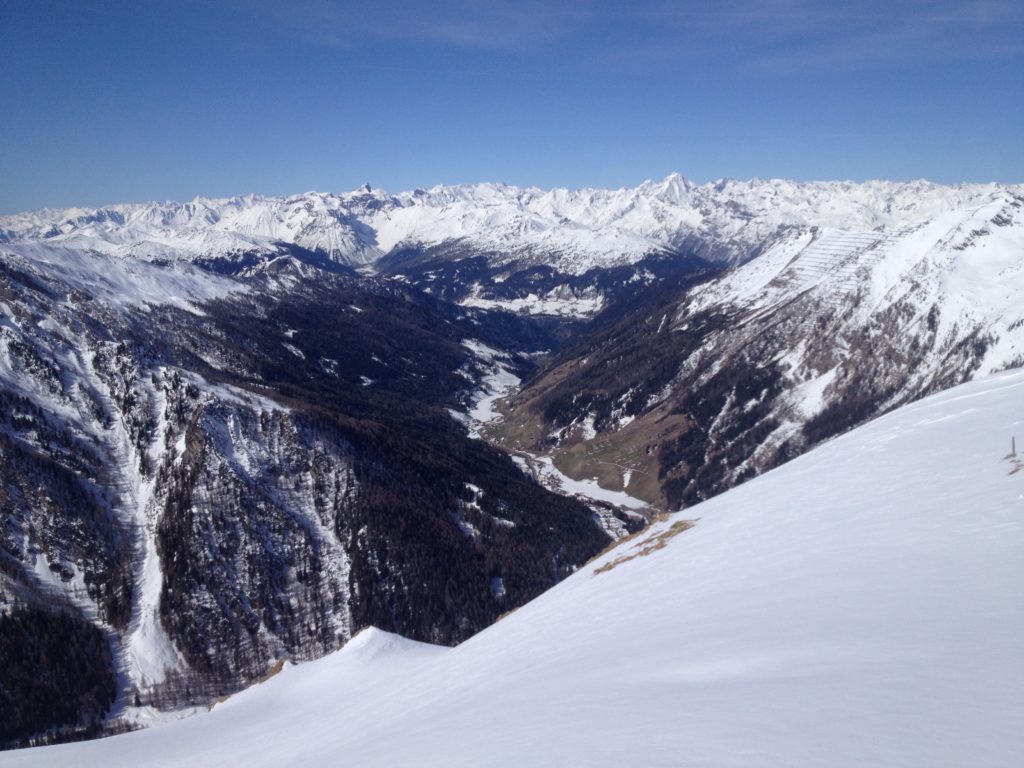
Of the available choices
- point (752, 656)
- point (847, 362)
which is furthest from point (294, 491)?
point (847, 362)

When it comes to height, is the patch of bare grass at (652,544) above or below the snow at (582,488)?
below

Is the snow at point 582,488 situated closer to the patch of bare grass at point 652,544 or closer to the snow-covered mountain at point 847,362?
the snow-covered mountain at point 847,362

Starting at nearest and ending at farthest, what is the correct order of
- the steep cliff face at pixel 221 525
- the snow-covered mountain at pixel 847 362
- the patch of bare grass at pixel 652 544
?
the patch of bare grass at pixel 652 544, the steep cliff face at pixel 221 525, the snow-covered mountain at pixel 847 362

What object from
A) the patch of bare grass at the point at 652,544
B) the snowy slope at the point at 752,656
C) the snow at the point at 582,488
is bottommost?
the snowy slope at the point at 752,656

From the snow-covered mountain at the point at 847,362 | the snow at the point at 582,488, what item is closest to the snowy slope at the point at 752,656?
the snow-covered mountain at the point at 847,362

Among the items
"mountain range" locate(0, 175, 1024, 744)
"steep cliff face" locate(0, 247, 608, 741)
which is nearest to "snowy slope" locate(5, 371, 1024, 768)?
"mountain range" locate(0, 175, 1024, 744)

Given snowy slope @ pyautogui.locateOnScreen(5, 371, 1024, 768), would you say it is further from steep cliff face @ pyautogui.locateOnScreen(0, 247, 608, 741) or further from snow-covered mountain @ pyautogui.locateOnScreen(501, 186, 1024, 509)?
snow-covered mountain @ pyautogui.locateOnScreen(501, 186, 1024, 509)

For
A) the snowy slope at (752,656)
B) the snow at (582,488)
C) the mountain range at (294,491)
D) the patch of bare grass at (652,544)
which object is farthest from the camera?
the snow at (582,488)

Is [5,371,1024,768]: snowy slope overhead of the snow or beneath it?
beneath
